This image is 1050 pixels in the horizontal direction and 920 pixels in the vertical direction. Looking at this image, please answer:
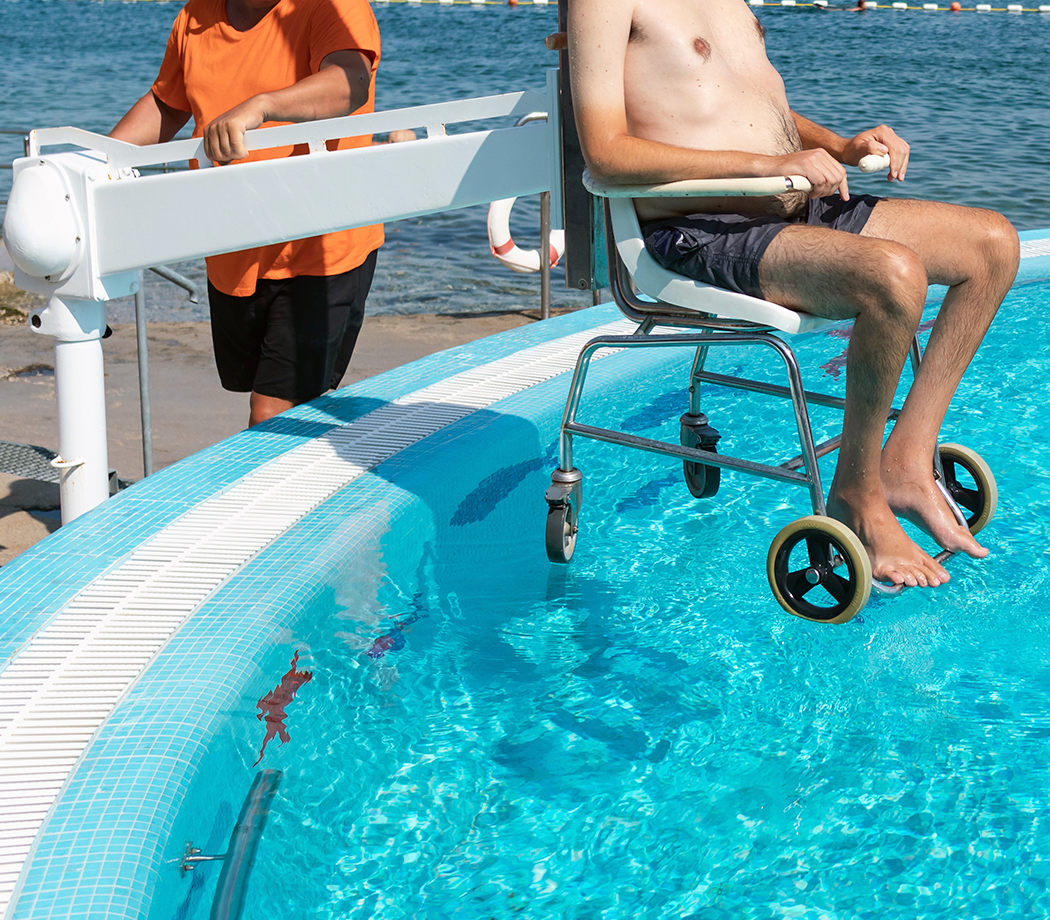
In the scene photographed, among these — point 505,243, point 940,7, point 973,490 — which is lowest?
point 973,490

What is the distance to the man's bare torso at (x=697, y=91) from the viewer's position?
8.22 feet

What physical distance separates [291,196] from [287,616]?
0.86 metres

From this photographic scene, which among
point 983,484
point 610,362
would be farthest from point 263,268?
point 983,484

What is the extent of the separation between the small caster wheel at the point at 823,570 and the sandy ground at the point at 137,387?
2.39 meters

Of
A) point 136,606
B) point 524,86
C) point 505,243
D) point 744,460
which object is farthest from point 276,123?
point 524,86

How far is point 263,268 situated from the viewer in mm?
3107

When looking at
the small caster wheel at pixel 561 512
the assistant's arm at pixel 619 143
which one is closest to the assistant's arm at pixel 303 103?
the assistant's arm at pixel 619 143

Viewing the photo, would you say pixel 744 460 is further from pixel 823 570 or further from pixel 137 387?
pixel 137 387

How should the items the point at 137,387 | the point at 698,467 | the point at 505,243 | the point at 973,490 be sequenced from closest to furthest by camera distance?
1. the point at 973,490
2. the point at 698,467
3. the point at 137,387
4. the point at 505,243

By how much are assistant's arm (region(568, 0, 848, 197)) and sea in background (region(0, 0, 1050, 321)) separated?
19.3 feet

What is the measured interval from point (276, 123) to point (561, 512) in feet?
4.62

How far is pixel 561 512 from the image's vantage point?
2779mm

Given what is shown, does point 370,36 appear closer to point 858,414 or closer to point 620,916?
point 858,414

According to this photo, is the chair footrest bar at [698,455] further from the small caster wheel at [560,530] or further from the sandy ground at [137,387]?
the sandy ground at [137,387]
